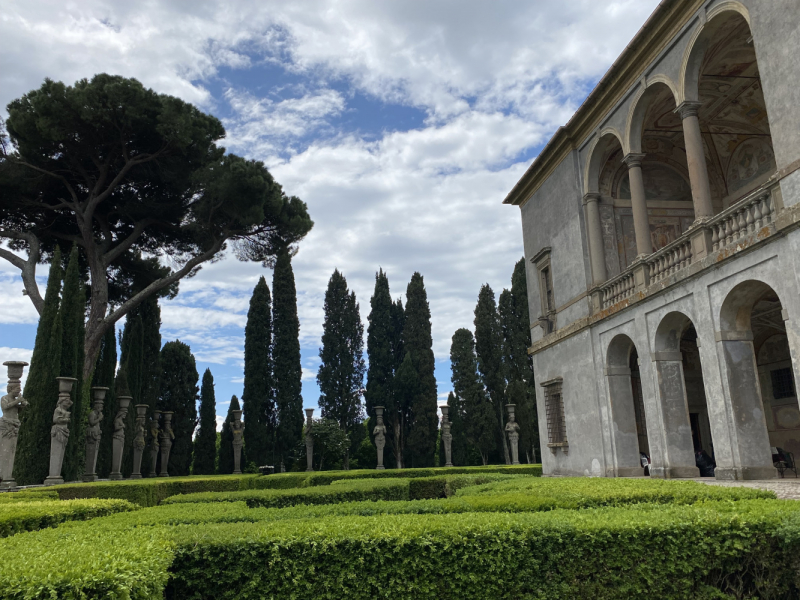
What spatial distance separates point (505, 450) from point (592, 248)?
23.3m

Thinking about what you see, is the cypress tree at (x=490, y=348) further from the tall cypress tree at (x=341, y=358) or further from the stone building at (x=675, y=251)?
the stone building at (x=675, y=251)

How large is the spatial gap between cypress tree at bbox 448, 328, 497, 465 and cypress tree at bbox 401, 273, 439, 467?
1.70 metres

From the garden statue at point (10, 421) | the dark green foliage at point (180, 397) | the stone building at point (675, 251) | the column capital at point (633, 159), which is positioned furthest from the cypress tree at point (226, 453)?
the column capital at point (633, 159)

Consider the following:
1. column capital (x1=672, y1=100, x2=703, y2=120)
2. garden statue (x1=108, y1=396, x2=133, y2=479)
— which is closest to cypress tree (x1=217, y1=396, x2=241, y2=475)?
garden statue (x1=108, y1=396, x2=133, y2=479)

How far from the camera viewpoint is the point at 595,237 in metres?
15.3

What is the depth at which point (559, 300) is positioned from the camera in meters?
17.0

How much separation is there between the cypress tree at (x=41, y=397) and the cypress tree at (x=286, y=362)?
55.4ft

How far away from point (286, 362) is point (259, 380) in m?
2.10

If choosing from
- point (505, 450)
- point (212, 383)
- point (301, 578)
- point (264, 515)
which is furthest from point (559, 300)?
point (212, 383)

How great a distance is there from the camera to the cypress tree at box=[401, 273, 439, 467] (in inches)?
1405

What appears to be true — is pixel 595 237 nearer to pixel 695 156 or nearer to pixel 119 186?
pixel 695 156

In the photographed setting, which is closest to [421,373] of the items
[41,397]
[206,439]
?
[206,439]

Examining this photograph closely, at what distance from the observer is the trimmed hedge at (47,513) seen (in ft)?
21.1

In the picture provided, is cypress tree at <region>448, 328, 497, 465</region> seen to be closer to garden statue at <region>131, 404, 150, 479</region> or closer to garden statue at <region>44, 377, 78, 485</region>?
garden statue at <region>131, 404, 150, 479</region>
